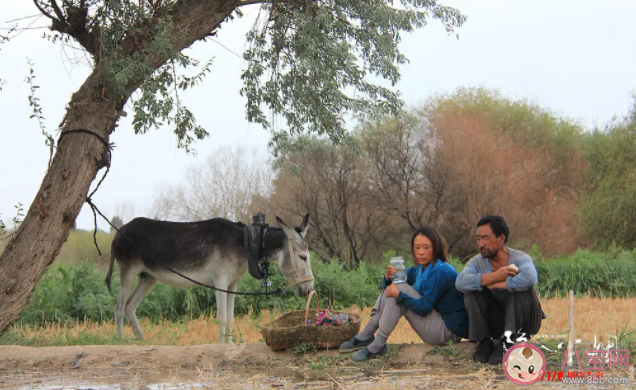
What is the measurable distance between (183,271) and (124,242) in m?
1.22

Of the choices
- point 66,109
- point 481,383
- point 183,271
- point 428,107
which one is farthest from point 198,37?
point 428,107

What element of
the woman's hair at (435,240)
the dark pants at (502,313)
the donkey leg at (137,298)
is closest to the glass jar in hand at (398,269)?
the woman's hair at (435,240)

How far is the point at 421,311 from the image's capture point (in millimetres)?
6918

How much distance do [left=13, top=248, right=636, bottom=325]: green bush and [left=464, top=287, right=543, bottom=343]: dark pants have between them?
698cm

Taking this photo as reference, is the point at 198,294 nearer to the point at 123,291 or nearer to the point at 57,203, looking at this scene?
the point at 123,291

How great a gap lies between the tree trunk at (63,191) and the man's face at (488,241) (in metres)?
5.58

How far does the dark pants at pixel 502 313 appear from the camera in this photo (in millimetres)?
6555

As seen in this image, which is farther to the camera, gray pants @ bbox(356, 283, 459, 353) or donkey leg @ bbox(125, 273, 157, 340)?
donkey leg @ bbox(125, 273, 157, 340)

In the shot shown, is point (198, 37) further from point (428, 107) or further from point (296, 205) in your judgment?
point (428, 107)

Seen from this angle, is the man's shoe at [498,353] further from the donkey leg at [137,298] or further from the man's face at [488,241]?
the donkey leg at [137,298]

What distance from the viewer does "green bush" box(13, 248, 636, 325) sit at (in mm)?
13594

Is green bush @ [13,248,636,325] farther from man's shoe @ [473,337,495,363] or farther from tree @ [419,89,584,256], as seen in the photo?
tree @ [419,89,584,256]
